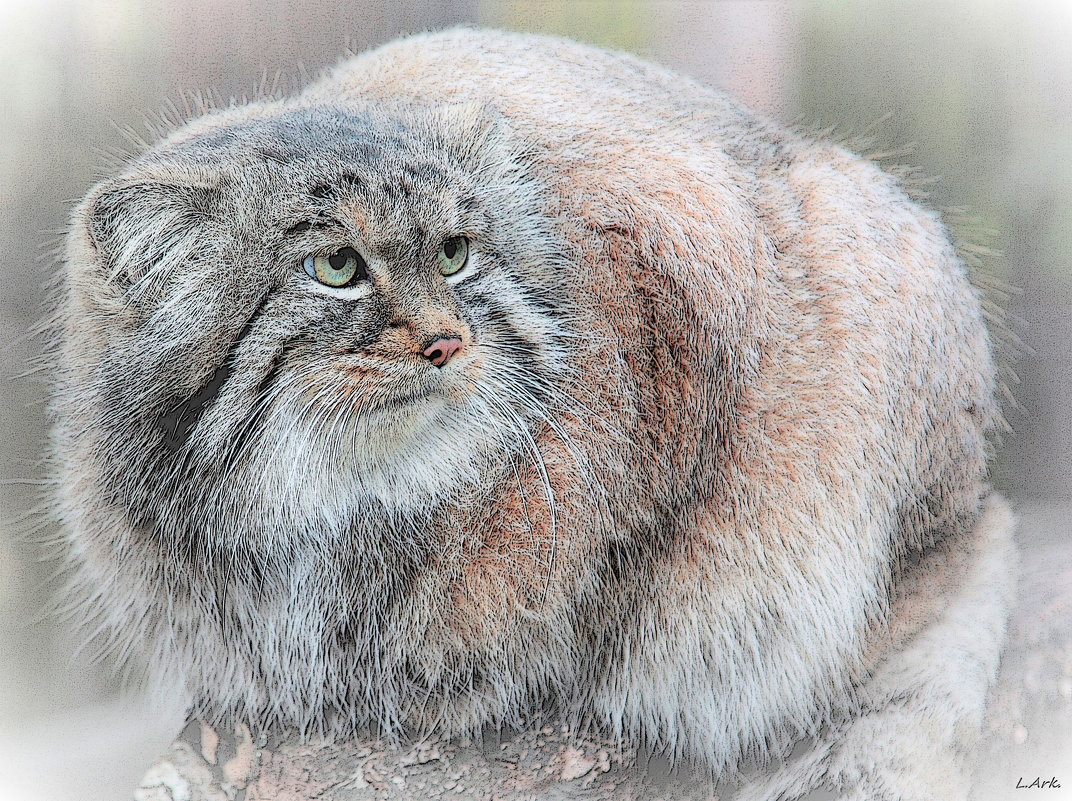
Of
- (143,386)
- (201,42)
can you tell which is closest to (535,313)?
(143,386)

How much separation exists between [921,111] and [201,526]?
4.11 feet

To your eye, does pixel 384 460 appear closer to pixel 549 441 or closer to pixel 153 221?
pixel 549 441

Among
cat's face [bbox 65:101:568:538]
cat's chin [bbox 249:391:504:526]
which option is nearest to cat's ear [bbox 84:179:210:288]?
cat's face [bbox 65:101:568:538]

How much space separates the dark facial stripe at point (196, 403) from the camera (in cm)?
98

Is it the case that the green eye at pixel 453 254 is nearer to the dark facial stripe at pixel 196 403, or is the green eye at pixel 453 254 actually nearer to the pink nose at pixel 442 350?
the pink nose at pixel 442 350

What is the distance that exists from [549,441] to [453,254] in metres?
0.29

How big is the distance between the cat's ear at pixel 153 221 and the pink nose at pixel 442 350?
31cm

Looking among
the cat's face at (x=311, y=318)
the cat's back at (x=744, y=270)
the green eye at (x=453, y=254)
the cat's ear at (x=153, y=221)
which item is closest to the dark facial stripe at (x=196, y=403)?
the cat's face at (x=311, y=318)

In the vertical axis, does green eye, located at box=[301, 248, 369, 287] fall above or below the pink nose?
above

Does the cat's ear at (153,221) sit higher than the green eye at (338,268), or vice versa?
the cat's ear at (153,221)

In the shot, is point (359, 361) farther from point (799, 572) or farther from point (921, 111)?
point (921, 111)

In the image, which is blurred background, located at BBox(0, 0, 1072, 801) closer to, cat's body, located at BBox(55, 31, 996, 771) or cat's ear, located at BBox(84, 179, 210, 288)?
cat's body, located at BBox(55, 31, 996, 771)

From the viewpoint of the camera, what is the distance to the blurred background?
120cm

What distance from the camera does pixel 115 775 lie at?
3.98ft
